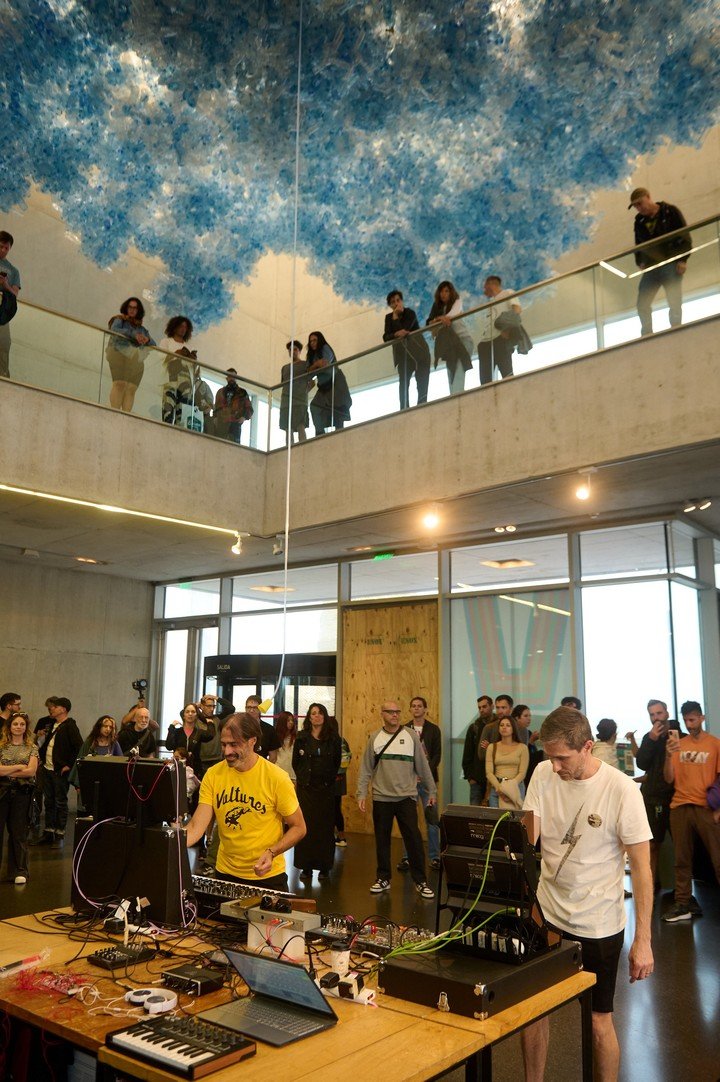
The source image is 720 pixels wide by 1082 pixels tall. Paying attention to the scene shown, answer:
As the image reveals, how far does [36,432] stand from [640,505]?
637cm

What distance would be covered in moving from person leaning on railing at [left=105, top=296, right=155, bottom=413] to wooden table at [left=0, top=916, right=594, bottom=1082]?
24.2 ft

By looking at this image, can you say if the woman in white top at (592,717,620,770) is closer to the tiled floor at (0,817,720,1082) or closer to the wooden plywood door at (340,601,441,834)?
the tiled floor at (0,817,720,1082)

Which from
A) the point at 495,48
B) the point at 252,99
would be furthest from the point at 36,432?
the point at 495,48

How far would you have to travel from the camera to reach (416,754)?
24.4ft

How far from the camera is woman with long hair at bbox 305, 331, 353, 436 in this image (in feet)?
32.4

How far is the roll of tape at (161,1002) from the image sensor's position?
8.02 feet

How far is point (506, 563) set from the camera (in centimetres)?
1040

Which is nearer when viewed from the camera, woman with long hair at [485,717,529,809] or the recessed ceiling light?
woman with long hair at [485,717,529,809]

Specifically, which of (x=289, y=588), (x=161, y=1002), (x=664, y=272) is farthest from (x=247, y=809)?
(x=289, y=588)

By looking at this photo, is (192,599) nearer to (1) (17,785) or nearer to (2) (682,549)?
(1) (17,785)

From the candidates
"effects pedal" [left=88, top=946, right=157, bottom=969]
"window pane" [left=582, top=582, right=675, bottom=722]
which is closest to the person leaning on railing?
"window pane" [left=582, top=582, right=675, bottom=722]

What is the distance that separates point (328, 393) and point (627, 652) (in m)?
4.56

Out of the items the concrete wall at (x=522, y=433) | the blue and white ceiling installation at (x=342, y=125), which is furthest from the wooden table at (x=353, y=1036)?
the blue and white ceiling installation at (x=342, y=125)

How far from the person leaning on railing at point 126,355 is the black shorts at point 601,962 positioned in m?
7.71
